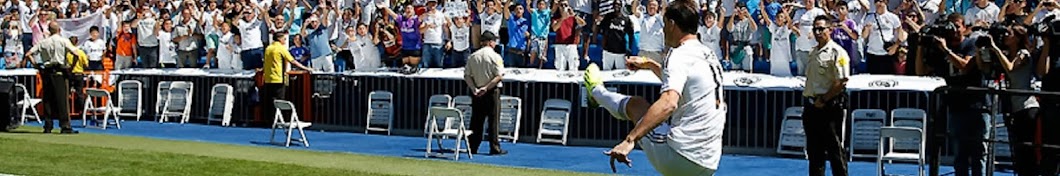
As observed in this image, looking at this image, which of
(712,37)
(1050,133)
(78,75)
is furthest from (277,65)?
(1050,133)

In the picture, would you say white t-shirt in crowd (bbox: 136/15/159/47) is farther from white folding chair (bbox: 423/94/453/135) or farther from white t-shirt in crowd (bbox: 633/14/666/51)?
white t-shirt in crowd (bbox: 633/14/666/51)

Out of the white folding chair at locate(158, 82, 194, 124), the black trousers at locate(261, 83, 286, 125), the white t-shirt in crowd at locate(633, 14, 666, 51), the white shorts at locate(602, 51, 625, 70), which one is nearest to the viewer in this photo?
the white t-shirt in crowd at locate(633, 14, 666, 51)

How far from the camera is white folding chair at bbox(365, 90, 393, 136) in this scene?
25109mm

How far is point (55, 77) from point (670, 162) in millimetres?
16927

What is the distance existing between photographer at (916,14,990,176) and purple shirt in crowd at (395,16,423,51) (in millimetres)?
12143

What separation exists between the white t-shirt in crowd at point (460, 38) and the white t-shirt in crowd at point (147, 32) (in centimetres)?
764

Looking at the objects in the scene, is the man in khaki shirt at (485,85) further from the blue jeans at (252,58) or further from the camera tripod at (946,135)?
the camera tripod at (946,135)

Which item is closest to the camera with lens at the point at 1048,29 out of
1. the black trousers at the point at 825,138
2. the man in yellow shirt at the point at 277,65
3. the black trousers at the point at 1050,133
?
the black trousers at the point at 1050,133

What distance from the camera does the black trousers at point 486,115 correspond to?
69.6ft

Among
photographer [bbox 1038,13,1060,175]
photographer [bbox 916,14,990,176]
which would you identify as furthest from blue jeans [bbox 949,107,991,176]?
photographer [bbox 1038,13,1060,175]

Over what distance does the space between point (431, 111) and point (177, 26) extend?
11939 mm

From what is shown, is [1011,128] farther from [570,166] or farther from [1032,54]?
[570,166]

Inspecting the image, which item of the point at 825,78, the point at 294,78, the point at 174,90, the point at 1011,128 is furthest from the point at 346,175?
the point at 174,90

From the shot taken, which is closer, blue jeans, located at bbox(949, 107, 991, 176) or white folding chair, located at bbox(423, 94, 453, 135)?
blue jeans, located at bbox(949, 107, 991, 176)
